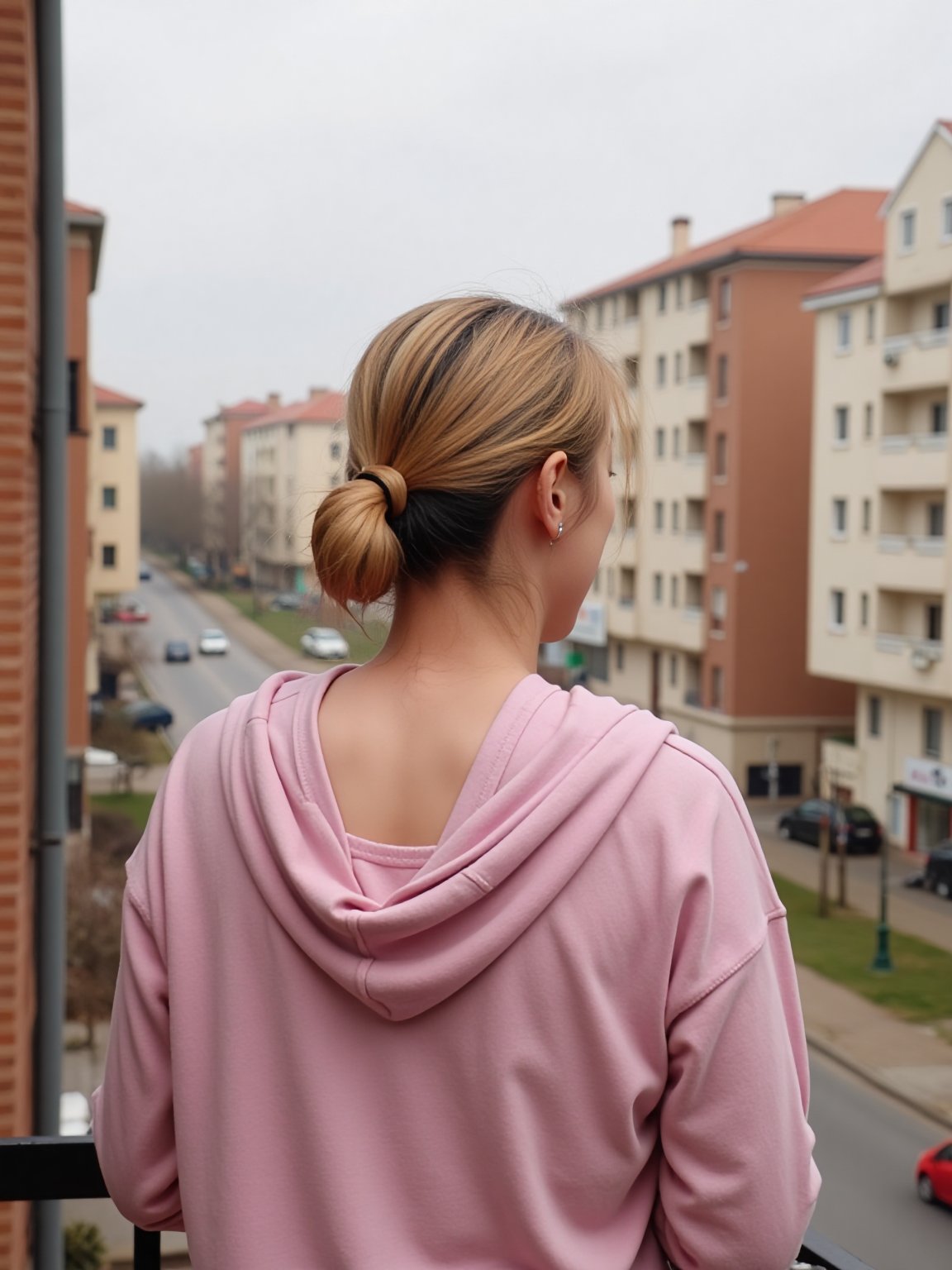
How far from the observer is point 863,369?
2542cm

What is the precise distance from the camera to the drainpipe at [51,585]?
3.40 meters

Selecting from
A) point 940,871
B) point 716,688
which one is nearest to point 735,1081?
point 940,871

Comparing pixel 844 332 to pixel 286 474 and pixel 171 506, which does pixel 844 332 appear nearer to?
pixel 286 474

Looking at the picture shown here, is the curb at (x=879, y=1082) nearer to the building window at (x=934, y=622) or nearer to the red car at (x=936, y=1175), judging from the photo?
the red car at (x=936, y=1175)

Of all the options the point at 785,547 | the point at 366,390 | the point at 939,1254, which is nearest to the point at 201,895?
the point at 366,390

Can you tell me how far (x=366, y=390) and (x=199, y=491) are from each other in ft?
121

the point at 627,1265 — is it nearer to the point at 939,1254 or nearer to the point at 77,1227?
the point at 77,1227

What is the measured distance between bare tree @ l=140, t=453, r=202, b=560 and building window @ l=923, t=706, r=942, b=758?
15.1 meters

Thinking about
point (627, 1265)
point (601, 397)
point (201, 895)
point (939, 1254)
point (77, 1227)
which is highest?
point (601, 397)

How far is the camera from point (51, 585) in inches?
137

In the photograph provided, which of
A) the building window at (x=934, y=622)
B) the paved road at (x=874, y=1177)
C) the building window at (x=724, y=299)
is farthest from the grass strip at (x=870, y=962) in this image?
the building window at (x=724, y=299)

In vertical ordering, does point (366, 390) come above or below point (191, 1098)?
above

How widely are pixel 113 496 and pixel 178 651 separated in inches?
597

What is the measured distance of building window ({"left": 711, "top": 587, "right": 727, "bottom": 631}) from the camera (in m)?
30.7
